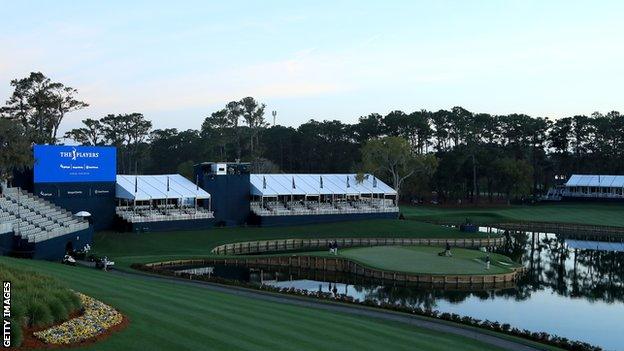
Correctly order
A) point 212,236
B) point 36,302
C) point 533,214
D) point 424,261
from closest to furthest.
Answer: point 36,302 → point 424,261 → point 212,236 → point 533,214

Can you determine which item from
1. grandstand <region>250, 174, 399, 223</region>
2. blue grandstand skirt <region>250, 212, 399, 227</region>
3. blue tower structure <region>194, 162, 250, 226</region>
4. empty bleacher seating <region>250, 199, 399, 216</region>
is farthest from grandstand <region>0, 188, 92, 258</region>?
grandstand <region>250, 174, 399, 223</region>

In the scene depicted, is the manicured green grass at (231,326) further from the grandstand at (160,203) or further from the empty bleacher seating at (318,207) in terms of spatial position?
the empty bleacher seating at (318,207)

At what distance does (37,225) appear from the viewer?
46.9 meters

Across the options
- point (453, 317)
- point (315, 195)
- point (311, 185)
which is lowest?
point (453, 317)

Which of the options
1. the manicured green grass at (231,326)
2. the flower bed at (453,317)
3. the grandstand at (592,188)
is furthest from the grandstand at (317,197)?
the grandstand at (592,188)

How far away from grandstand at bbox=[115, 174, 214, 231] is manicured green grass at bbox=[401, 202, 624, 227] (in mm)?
35605

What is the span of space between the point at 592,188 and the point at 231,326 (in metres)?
114

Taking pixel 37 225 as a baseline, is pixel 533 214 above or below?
below

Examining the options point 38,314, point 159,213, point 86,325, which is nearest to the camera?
point 38,314

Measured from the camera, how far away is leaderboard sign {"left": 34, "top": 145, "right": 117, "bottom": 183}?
57562 millimetres

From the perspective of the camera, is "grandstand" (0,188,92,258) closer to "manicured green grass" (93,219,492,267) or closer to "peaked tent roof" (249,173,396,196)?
"manicured green grass" (93,219,492,267)

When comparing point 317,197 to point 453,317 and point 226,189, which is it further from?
point 453,317

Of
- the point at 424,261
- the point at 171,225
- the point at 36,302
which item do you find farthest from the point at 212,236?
the point at 36,302

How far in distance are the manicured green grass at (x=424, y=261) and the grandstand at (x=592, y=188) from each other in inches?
2784
